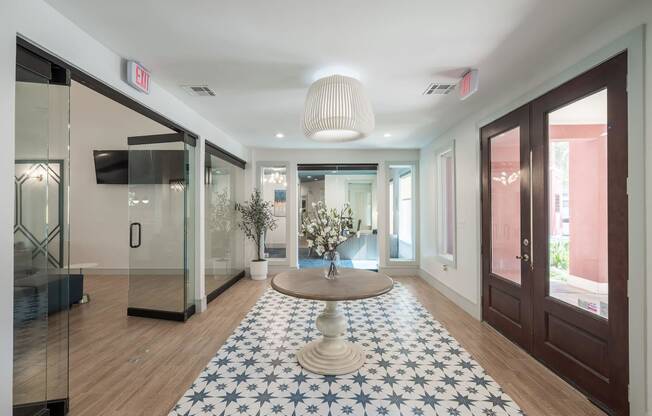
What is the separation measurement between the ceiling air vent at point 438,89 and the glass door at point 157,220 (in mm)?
3075

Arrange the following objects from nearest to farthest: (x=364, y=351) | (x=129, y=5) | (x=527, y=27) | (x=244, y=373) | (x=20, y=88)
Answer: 1. (x=20, y=88)
2. (x=129, y=5)
3. (x=527, y=27)
4. (x=244, y=373)
5. (x=364, y=351)

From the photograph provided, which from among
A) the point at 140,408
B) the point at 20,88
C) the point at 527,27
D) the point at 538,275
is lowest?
the point at 140,408

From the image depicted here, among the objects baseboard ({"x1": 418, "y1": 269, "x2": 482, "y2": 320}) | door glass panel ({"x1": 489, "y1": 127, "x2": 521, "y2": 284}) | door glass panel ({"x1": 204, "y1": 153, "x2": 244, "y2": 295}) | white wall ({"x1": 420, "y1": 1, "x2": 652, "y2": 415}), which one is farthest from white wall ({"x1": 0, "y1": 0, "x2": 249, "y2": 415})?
baseboard ({"x1": 418, "y1": 269, "x2": 482, "y2": 320})

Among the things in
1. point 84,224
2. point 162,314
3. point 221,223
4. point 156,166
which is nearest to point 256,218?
point 221,223

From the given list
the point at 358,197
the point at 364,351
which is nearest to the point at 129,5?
the point at 364,351

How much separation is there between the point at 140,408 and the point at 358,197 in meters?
5.78

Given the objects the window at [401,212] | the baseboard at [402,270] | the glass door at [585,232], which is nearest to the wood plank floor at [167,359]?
the glass door at [585,232]

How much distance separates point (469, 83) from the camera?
8.96ft

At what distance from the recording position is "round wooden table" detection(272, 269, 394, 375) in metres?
2.43

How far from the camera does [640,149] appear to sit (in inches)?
71.3

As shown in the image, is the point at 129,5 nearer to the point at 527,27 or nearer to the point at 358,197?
the point at 527,27

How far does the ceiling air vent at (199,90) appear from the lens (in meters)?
3.08

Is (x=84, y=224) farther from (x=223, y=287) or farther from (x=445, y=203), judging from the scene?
(x=445, y=203)

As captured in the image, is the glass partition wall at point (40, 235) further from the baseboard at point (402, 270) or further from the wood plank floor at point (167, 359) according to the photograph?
the baseboard at point (402, 270)
